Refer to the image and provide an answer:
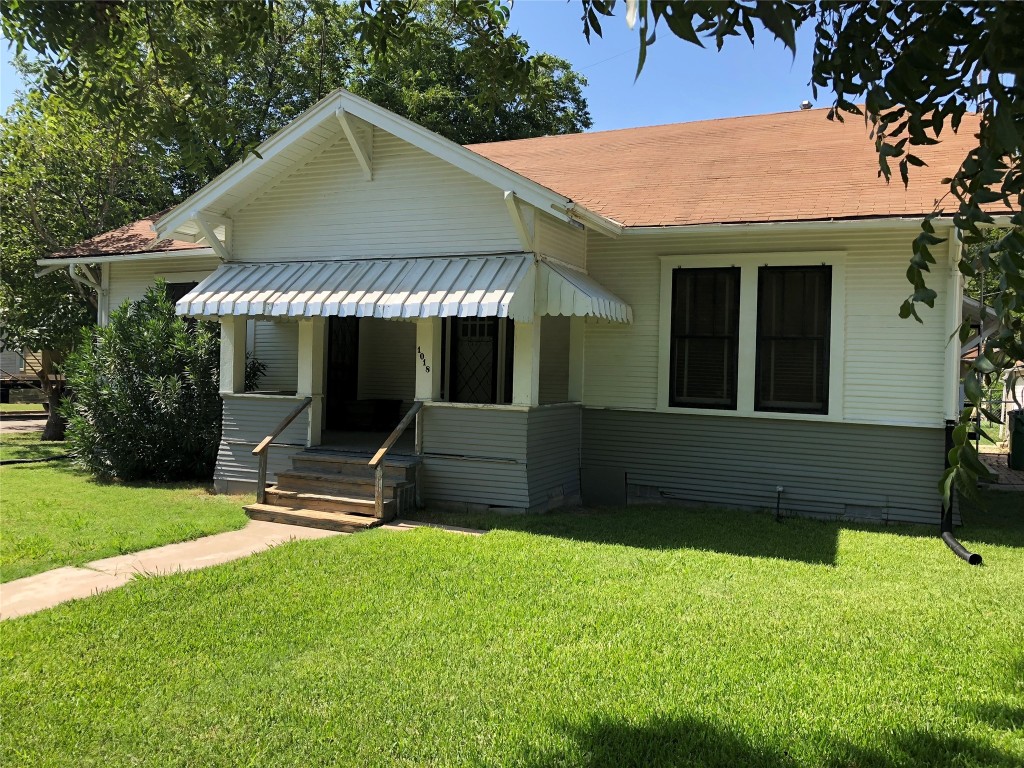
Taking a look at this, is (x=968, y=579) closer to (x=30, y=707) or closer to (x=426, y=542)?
(x=426, y=542)

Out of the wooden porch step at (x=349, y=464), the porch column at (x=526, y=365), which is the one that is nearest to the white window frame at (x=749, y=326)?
the porch column at (x=526, y=365)

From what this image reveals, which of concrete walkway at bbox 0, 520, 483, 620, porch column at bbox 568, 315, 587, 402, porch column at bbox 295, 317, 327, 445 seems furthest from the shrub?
porch column at bbox 568, 315, 587, 402

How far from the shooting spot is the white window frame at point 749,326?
907 centimetres

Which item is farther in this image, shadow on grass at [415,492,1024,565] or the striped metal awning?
the striped metal awning

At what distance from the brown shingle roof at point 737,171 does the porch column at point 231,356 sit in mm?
4896

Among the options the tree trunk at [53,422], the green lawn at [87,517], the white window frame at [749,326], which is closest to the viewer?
the green lawn at [87,517]

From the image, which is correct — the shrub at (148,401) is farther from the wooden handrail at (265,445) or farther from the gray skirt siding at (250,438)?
the wooden handrail at (265,445)

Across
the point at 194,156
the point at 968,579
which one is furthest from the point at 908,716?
the point at 194,156

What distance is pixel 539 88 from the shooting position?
558 cm

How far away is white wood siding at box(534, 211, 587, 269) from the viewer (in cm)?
890

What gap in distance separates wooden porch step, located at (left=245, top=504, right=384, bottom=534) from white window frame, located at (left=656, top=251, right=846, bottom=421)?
420cm

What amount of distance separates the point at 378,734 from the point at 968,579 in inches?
212

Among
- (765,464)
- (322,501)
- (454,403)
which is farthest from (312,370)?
(765,464)

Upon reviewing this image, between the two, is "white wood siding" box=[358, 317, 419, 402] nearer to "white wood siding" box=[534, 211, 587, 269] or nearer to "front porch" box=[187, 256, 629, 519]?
"front porch" box=[187, 256, 629, 519]
